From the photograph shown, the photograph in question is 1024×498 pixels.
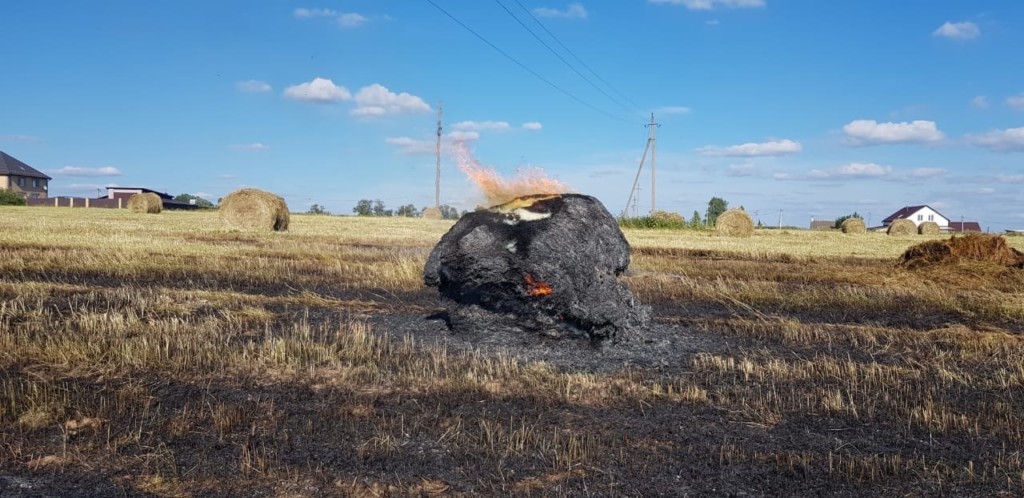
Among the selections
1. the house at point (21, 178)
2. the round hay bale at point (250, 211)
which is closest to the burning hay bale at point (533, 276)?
the round hay bale at point (250, 211)

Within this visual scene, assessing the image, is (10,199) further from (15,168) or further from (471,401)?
(471,401)

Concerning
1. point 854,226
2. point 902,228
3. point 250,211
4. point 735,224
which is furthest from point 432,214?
point 902,228

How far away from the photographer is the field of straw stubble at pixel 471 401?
4926 millimetres

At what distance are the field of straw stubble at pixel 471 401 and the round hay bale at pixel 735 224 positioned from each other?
1037 inches

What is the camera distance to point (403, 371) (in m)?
7.48

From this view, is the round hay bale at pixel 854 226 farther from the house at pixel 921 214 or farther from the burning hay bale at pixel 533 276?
the house at pixel 921 214

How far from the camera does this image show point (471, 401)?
6.60 m

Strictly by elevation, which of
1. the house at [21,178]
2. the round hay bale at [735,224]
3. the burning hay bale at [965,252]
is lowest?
the burning hay bale at [965,252]

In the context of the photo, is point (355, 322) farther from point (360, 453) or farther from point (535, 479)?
point (535, 479)

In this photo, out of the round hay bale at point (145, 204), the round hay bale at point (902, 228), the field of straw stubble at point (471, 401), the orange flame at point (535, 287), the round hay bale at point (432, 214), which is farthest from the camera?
the round hay bale at point (432, 214)

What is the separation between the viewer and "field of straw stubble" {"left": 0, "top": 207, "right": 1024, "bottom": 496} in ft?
16.2

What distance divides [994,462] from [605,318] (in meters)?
4.46

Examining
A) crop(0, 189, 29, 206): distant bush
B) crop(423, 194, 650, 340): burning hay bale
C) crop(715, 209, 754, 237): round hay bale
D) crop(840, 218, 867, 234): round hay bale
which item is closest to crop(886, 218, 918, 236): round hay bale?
crop(840, 218, 867, 234): round hay bale

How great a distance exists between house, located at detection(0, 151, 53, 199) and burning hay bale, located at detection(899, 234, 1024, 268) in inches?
4063
